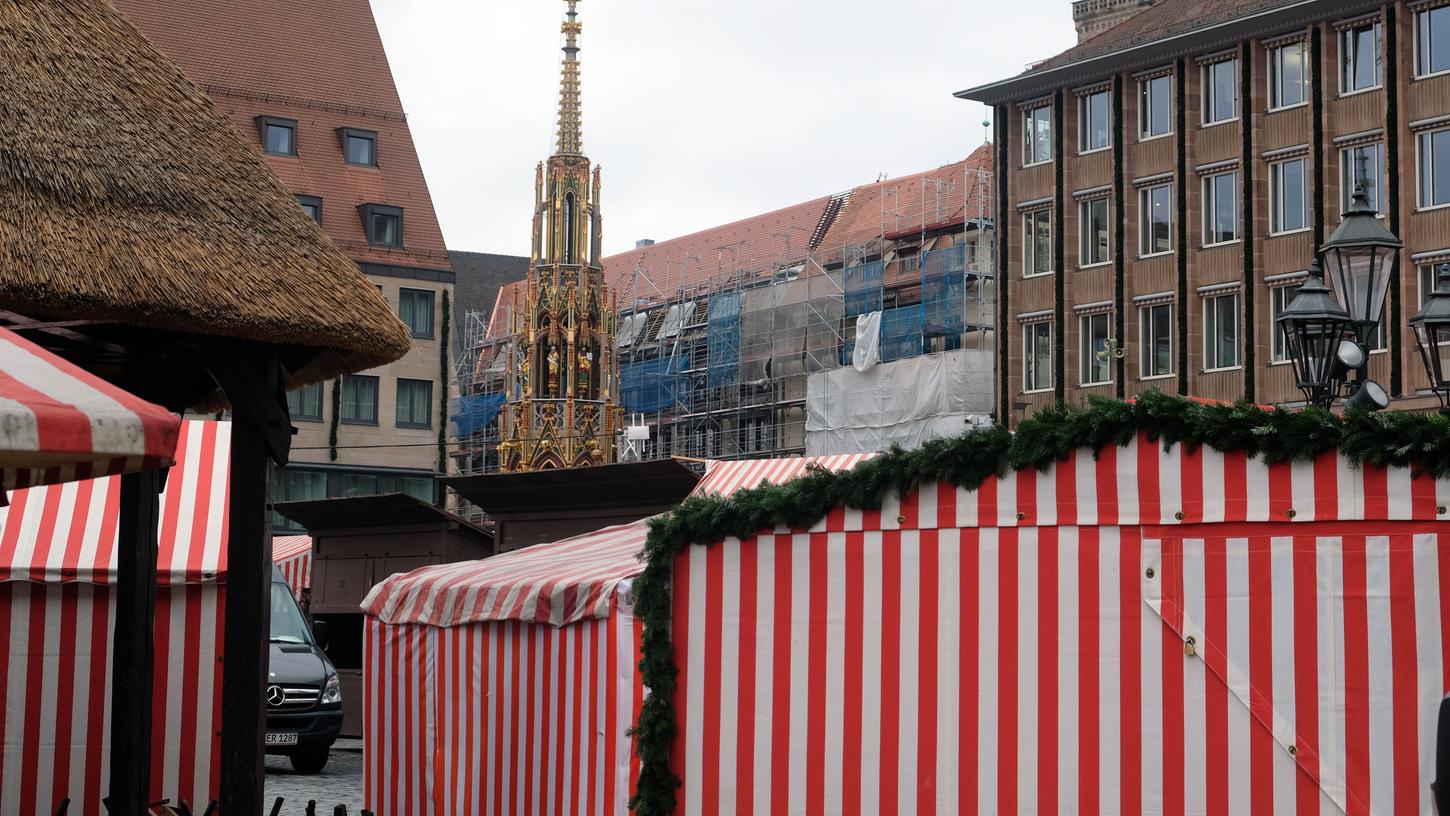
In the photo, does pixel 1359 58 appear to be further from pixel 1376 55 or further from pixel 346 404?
pixel 346 404

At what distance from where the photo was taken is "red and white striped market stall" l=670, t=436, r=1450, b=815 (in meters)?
7.62

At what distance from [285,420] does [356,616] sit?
16589 millimetres

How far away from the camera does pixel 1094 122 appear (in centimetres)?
5316

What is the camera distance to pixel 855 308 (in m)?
60.7

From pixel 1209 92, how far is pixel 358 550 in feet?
102

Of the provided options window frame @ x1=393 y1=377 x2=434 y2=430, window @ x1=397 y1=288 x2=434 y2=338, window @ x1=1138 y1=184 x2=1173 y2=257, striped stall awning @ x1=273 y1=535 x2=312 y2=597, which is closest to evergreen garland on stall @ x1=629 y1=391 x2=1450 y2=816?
striped stall awning @ x1=273 y1=535 x2=312 y2=597

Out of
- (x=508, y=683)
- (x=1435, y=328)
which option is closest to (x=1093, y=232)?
(x=1435, y=328)

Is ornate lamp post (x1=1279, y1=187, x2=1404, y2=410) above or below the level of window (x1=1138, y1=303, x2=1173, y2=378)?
below

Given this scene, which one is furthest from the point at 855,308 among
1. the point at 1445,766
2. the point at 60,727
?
the point at 1445,766

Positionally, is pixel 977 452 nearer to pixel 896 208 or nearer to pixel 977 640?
pixel 977 640

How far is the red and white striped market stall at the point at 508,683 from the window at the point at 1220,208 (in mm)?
37418

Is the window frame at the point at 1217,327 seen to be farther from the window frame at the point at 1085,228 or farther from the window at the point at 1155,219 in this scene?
the window frame at the point at 1085,228

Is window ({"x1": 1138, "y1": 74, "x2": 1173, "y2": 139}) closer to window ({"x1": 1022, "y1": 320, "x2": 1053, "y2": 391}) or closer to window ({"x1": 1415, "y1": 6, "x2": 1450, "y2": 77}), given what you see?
window ({"x1": 1022, "y1": 320, "x2": 1053, "y2": 391})

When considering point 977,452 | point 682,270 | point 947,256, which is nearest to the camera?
point 977,452
